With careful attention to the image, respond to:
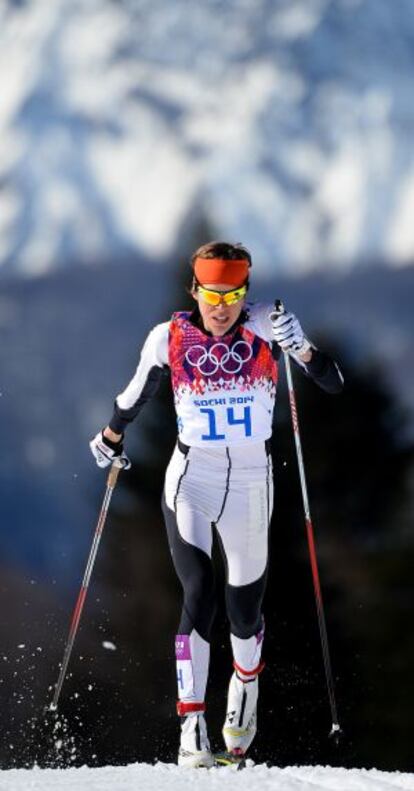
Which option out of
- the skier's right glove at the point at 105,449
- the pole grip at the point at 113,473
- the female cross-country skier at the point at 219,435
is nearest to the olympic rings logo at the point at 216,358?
the female cross-country skier at the point at 219,435

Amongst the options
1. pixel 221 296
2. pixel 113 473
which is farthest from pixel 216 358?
pixel 113 473

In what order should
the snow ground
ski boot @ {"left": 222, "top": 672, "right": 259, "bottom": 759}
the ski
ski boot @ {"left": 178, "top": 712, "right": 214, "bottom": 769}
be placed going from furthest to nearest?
ski boot @ {"left": 222, "top": 672, "right": 259, "bottom": 759}, the ski, ski boot @ {"left": 178, "top": 712, "right": 214, "bottom": 769}, the snow ground

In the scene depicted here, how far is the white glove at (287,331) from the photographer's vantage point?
13.9ft

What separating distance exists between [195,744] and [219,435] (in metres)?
1.06

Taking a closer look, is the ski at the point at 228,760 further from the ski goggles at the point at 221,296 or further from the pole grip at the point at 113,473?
the ski goggles at the point at 221,296

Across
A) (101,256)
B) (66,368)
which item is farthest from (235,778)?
(101,256)

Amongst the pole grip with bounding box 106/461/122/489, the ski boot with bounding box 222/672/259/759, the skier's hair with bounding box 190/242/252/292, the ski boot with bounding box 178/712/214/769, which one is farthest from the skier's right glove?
the ski boot with bounding box 178/712/214/769

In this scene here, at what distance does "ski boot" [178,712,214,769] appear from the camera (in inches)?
160

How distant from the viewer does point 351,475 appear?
16.7m

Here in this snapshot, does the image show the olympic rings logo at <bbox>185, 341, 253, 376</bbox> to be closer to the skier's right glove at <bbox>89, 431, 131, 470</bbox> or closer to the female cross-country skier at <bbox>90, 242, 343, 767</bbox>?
the female cross-country skier at <bbox>90, 242, 343, 767</bbox>

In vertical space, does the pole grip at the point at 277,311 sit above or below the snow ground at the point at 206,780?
above

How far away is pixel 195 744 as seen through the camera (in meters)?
4.11

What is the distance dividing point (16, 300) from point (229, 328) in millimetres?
17333

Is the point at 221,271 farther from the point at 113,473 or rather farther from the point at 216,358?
the point at 113,473
